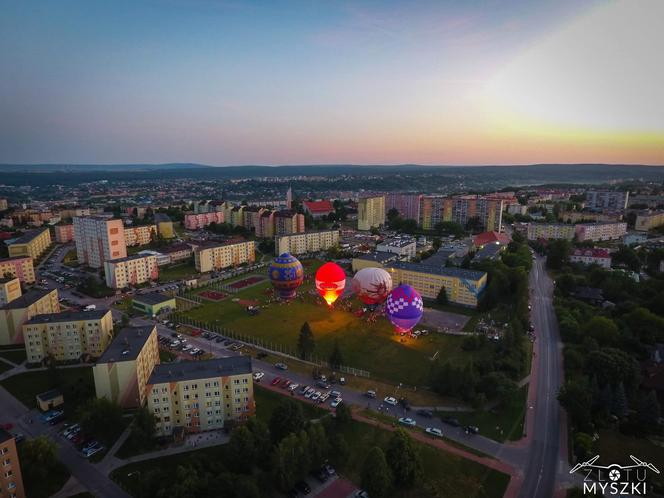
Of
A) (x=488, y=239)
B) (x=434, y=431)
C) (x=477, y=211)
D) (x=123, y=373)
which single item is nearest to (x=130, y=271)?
(x=123, y=373)

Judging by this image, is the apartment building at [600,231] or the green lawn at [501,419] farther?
the apartment building at [600,231]

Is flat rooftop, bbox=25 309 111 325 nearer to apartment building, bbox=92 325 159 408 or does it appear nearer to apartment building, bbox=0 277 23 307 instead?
apartment building, bbox=92 325 159 408

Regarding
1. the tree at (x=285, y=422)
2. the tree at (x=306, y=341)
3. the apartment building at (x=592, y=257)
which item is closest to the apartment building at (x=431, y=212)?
the apartment building at (x=592, y=257)

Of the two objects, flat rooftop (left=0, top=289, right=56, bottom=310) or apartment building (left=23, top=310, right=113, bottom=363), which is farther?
flat rooftop (left=0, top=289, right=56, bottom=310)

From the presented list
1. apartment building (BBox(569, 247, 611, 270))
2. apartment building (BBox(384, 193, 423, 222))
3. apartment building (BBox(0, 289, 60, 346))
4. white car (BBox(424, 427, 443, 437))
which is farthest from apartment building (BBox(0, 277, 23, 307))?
apartment building (BBox(384, 193, 423, 222))

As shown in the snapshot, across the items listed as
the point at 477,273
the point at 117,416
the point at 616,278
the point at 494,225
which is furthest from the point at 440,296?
the point at 494,225

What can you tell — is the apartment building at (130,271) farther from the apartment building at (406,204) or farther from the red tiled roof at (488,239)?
the apartment building at (406,204)
